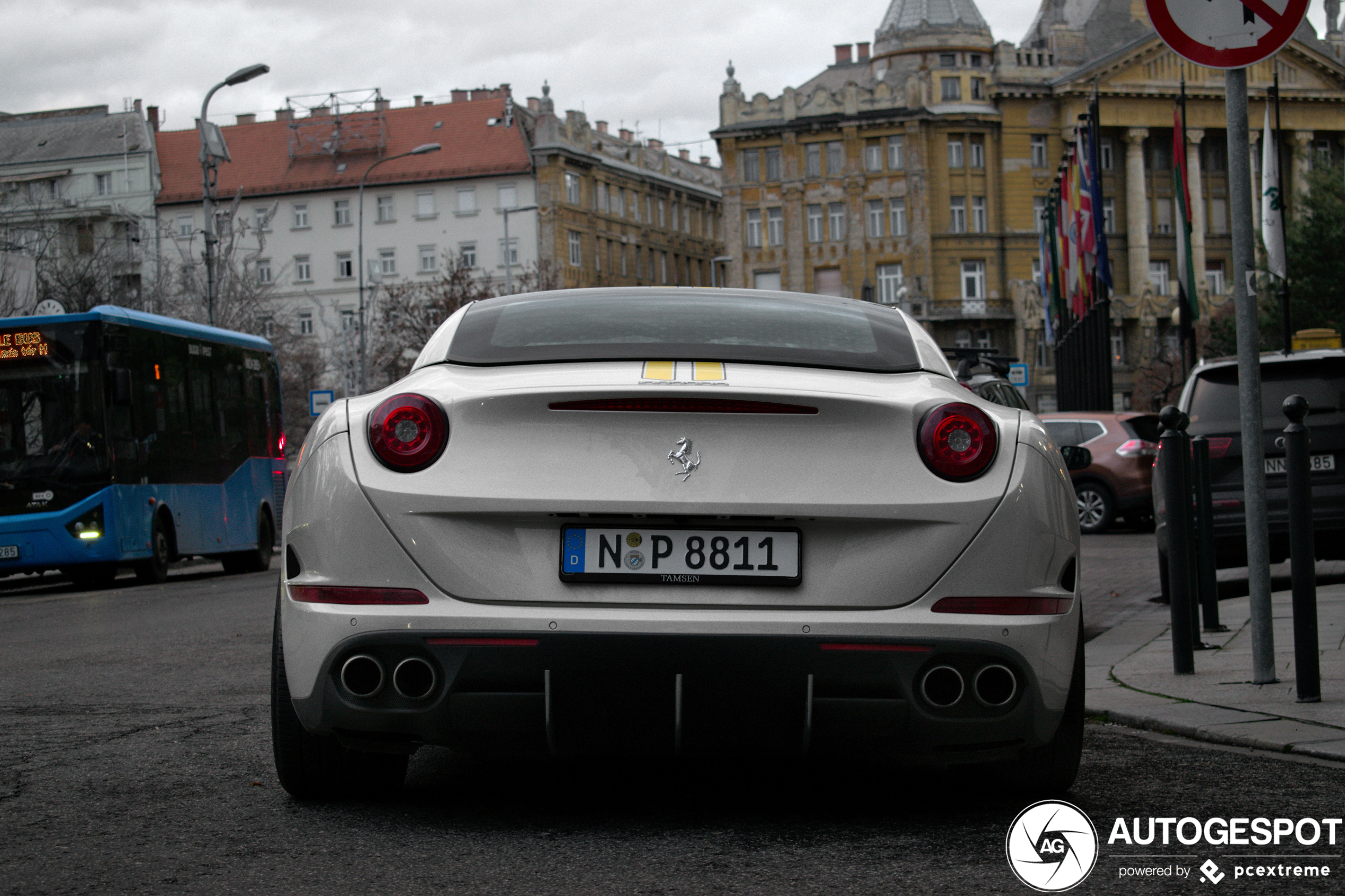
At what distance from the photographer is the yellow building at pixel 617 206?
9531 centimetres

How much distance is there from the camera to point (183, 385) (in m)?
21.4

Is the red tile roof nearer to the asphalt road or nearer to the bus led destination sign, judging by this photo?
the bus led destination sign

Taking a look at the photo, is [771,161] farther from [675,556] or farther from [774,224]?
[675,556]

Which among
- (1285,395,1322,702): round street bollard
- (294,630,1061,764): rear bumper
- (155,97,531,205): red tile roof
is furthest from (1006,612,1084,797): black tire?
(155,97,531,205): red tile roof

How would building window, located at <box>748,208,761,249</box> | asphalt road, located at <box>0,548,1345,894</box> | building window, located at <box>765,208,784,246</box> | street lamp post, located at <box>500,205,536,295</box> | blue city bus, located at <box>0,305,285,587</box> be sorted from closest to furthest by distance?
asphalt road, located at <box>0,548,1345,894</box> < blue city bus, located at <box>0,305,285,587</box> < street lamp post, located at <box>500,205,536,295</box> < building window, located at <box>765,208,784,246</box> < building window, located at <box>748,208,761,249</box>

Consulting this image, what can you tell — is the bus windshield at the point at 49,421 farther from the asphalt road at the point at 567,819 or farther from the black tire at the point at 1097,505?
the asphalt road at the point at 567,819

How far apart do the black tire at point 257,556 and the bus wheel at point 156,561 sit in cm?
283

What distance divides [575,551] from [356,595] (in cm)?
56

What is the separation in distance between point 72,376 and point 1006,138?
255ft

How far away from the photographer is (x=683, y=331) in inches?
194

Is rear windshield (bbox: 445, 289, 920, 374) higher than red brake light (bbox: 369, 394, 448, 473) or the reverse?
higher

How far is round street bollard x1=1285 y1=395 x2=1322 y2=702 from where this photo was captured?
258 inches

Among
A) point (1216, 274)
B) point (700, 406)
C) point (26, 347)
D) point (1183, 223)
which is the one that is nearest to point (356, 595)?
point (700, 406)

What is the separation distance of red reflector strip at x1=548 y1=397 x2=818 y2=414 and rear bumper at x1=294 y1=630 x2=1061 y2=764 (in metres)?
0.55
